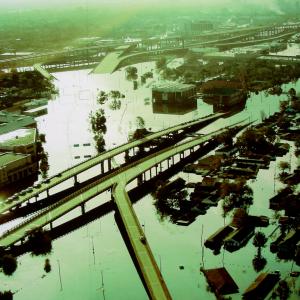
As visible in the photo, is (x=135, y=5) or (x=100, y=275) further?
(x=135, y=5)

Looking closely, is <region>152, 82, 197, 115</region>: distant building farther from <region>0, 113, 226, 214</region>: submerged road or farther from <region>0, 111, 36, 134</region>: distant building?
<region>0, 111, 36, 134</region>: distant building

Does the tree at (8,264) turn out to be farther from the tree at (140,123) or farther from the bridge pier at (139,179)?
the tree at (140,123)

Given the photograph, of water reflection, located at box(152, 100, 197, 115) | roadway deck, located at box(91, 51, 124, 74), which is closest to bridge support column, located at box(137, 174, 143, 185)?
water reflection, located at box(152, 100, 197, 115)

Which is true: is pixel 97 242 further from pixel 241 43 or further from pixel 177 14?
pixel 177 14

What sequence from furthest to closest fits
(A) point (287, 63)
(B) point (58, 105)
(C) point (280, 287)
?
1. (A) point (287, 63)
2. (B) point (58, 105)
3. (C) point (280, 287)

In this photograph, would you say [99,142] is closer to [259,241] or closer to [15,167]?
[15,167]

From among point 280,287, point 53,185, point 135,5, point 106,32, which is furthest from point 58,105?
point 135,5

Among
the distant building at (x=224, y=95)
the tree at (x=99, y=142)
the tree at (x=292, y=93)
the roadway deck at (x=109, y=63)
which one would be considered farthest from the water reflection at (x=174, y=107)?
the roadway deck at (x=109, y=63)

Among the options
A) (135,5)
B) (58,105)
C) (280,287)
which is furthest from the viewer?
(135,5)
